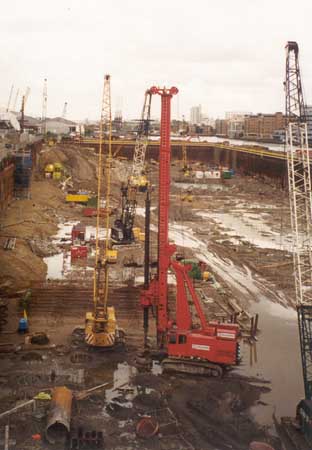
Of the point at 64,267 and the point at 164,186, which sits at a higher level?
the point at 164,186

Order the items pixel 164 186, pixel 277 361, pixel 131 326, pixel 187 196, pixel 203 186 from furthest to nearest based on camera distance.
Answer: pixel 203 186 < pixel 187 196 < pixel 131 326 < pixel 277 361 < pixel 164 186

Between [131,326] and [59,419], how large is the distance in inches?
348

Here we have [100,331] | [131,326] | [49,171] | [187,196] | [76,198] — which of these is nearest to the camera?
[100,331]

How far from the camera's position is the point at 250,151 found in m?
89.6

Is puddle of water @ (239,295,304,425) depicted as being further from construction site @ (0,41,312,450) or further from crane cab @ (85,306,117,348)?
crane cab @ (85,306,117,348)

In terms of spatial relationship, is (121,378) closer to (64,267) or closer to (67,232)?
(64,267)

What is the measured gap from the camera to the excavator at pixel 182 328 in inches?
696

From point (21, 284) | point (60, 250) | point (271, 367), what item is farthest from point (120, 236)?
point (271, 367)

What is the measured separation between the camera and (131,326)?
73.7 feet

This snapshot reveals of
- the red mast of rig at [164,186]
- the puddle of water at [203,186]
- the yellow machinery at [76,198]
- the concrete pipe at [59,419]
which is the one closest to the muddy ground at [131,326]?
the concrete pipe at [59,419]

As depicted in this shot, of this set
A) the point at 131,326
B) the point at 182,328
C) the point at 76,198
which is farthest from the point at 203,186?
the point at 182,328

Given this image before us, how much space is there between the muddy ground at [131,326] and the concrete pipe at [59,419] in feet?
1.17

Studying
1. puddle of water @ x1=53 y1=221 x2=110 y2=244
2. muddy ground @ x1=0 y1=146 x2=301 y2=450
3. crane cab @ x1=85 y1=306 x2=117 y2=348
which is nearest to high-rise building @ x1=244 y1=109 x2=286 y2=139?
muddy ground @ x1=0 y1=146 x2=301 y2=450

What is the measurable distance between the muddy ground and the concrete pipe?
0.36 meters
